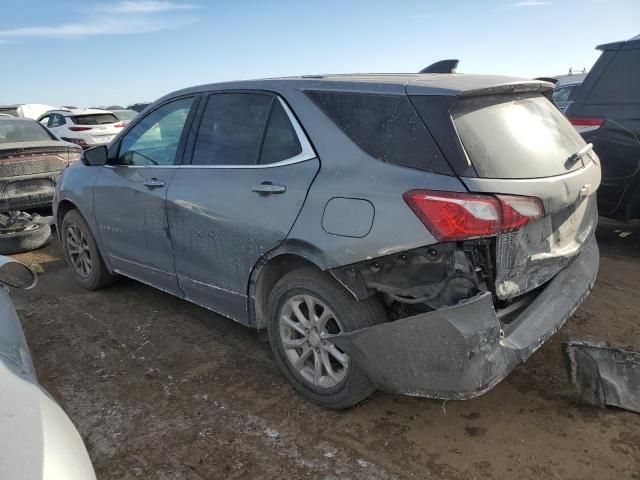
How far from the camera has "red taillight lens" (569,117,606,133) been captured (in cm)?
514

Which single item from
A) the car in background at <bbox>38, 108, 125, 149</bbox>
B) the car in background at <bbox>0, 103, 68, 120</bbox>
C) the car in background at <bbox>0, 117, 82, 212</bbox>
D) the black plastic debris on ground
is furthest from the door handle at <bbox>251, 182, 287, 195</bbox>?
the car in background at <bbox>0, 103, 68, 120</bbox>

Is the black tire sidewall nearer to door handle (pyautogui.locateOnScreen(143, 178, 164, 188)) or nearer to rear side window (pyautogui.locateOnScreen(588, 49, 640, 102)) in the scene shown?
door handle (pyautogui.locateOnScreen(143, 178, 164, 188))

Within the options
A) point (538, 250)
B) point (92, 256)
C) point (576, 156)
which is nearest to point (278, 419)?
point (538, 250)

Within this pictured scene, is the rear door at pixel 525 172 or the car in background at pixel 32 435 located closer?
the car in background at pixel 32 435

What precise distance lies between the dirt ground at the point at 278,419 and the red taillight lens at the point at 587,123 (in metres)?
1.93

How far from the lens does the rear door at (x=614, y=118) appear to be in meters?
4.98

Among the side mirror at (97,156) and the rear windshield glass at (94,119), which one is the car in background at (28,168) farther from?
the rear windshield glass at (94,119)

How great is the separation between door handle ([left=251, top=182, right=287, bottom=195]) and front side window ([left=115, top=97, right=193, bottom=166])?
38.3 inches

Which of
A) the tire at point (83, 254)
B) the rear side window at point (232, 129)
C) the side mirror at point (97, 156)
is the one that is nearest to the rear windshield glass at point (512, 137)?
the rear side window at point (232, 129)

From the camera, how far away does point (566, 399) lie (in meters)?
2.94

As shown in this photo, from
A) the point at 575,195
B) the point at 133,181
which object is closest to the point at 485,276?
the point at 575,195

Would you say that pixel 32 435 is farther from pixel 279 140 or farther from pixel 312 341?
pixel 279 140

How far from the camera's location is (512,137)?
2.62 metres

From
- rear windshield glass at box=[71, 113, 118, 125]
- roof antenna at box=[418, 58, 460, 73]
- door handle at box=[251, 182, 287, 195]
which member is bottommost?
door handle at box=[251, 182, 287, 195]
